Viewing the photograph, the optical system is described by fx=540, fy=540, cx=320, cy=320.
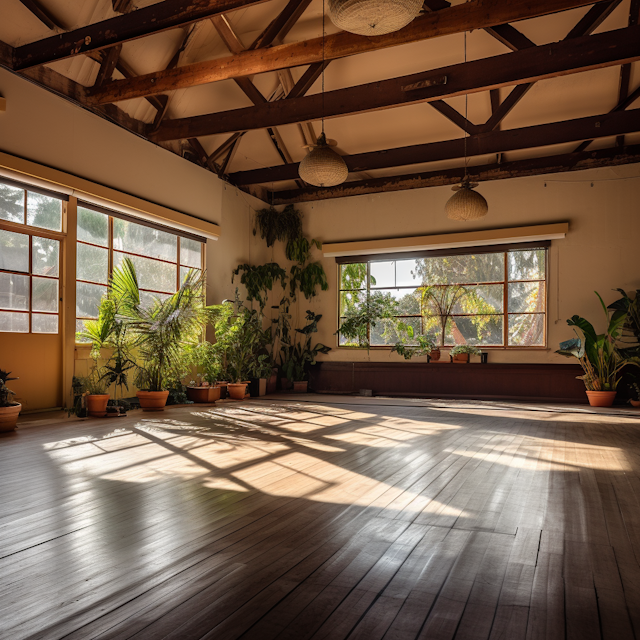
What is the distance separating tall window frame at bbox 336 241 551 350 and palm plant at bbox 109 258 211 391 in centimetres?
371

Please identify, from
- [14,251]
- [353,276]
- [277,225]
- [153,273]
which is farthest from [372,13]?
[277,225]

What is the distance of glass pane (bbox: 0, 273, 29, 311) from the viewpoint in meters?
5.54

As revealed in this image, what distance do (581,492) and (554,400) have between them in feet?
18.6

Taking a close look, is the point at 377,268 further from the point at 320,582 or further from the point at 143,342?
the point at 320,582

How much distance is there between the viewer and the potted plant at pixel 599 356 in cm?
742

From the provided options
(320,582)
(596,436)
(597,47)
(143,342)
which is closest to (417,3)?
(320,582)

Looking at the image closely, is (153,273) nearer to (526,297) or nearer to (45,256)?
(45,256)

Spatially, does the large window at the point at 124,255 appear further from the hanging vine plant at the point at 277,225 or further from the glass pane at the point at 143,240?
the hanging vine plant at the point at 277,225

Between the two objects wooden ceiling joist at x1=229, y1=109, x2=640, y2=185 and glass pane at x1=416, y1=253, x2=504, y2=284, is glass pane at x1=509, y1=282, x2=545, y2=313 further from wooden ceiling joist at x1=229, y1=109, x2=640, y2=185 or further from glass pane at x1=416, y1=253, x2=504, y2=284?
wooden ceiling joist at x1=229, y1=109, x2=640, y2=185

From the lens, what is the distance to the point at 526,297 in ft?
28.1

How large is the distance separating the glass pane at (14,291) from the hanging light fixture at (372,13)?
4.36 m

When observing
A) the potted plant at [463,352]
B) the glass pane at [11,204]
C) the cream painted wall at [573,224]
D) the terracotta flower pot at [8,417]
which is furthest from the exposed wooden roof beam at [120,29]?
the potted plant at [463,352]

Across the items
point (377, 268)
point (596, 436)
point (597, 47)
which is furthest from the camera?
point (377, 268)

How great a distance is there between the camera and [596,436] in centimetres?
485
